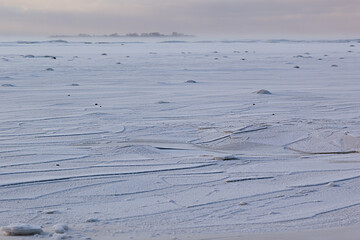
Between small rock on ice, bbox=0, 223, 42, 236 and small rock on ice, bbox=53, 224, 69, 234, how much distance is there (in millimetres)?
86

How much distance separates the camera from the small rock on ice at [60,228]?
288 cm

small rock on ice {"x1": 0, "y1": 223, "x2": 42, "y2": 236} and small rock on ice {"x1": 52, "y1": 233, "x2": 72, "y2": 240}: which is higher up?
small rock on ice {"x1": 0, "y1": 223, "x2": 42, "y2": 236}

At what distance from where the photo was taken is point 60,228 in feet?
9.50

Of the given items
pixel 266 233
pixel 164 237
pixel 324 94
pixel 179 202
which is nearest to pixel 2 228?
pixel 164 237

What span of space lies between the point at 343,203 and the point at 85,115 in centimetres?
424

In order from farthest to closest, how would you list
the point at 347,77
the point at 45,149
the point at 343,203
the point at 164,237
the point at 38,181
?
the point at 347,77, the point at 45,149, the point at 38,181, the point at 343,203, the point at 164,237

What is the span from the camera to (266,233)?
2.92m

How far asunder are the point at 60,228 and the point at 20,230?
0.20 m

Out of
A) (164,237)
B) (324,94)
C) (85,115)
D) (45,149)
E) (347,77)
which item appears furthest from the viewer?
(347,77)

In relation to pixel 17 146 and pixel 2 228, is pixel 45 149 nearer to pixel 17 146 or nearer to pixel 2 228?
pixel 17 146

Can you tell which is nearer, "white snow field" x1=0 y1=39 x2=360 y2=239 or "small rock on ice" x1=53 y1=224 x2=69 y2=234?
"small rock on ice" x1=53 y1=224 x2=69 y2=234

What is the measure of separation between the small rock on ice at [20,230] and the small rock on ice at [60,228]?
0.09 metres

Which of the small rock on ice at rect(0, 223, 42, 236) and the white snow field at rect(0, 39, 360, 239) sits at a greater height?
the small rock on ice at rect(0, 223, 42, 236)

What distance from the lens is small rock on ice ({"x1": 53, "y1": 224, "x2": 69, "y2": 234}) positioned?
2.88 m
